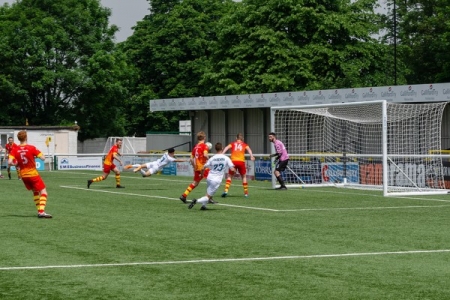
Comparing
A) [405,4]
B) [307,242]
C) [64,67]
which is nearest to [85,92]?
[64,67]

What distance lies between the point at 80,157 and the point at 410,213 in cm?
3767

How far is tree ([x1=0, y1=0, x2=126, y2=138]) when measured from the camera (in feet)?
231

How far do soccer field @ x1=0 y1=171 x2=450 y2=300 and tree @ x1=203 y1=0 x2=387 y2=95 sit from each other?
37724 mm

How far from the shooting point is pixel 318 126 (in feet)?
125

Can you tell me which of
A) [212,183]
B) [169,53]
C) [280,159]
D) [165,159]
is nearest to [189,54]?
[169,53]

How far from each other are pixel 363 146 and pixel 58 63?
131 feet

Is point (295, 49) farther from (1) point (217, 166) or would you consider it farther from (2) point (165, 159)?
(1) point (217, 166)

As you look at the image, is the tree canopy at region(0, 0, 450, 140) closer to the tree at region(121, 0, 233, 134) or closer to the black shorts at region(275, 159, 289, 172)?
the tree at region(121, 0, 233, 134)

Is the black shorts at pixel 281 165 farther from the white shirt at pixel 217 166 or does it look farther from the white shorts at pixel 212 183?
the white shirt at pixel 217 166

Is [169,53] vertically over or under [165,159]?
over

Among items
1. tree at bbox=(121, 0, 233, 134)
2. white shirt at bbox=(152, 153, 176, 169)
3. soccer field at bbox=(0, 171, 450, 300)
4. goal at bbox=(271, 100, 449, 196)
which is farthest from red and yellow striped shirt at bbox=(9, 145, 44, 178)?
tree at bbox=(121, 0, 233, 134)

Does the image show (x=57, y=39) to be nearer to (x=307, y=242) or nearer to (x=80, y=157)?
(x=80, y=157)

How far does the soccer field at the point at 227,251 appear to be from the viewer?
10.3 metres

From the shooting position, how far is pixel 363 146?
36844mm
